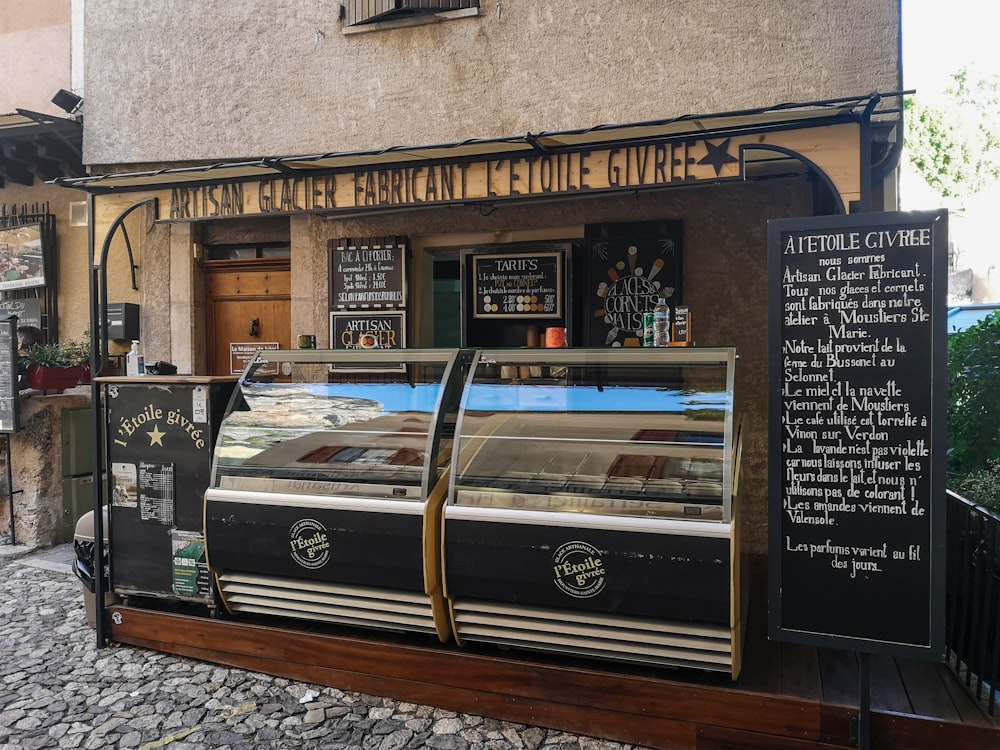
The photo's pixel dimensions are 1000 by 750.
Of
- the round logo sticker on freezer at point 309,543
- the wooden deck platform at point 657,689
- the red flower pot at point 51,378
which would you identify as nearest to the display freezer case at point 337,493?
the round logo sticker on freezer at point 309,543

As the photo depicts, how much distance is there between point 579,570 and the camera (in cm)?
315

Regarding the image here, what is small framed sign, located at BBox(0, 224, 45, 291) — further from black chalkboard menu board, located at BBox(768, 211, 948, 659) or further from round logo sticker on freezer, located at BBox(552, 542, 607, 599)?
black chalkboard menu board, located at BBox(768, 211, 948, 659)

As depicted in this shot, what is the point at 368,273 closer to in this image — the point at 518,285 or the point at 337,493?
the point at 518,285

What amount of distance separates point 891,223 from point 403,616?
9.10 ft

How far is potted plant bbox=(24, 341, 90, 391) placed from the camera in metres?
6.65

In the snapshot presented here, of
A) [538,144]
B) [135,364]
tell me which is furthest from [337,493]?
[135,364]

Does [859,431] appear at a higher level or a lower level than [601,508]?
higher

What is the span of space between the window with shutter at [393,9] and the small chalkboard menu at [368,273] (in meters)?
1.87

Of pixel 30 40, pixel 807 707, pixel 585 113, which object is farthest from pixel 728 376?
pixel 30 40

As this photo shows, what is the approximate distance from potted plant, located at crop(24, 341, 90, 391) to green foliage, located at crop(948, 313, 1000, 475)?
25.5 feet

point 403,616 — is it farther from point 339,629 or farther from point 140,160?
point 140,160

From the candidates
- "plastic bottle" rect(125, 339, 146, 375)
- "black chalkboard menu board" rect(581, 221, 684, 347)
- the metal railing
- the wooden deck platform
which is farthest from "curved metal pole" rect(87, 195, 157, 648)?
the metal railing

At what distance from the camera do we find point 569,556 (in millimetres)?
3166

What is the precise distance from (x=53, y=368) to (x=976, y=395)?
315 inches
